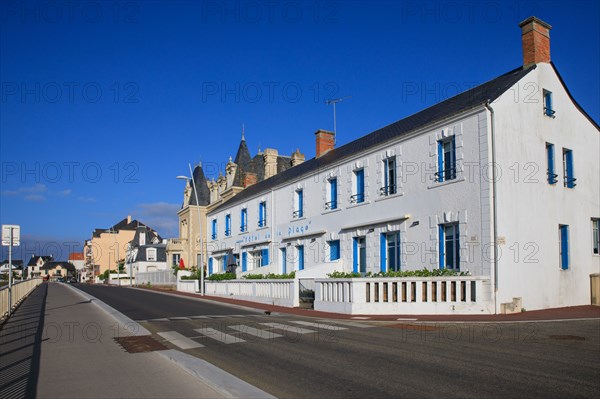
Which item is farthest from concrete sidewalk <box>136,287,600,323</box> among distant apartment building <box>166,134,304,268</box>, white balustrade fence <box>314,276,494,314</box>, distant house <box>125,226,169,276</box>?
distant house <box>125,226,169,276</box>

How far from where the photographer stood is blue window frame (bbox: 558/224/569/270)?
1991 centimetres

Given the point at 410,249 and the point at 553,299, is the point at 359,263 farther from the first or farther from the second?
the point at 553,299

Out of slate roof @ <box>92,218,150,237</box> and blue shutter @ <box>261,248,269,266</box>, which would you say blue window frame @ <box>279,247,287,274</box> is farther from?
slate roof @ <box>92,218,150,237</box>

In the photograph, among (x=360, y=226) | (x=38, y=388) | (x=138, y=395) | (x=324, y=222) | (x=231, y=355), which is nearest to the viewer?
(x=138, y=395)

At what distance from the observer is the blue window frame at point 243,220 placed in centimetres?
3726

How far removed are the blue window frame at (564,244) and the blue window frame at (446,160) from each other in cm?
495

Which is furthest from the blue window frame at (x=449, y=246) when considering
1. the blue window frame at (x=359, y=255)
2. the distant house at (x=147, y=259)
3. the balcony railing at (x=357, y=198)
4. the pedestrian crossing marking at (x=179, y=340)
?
the distant house at (x=147, y=259)

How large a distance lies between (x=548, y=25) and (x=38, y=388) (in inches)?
845

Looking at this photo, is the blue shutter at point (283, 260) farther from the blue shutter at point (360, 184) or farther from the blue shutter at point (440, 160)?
the blue shutter at point (440, 160)

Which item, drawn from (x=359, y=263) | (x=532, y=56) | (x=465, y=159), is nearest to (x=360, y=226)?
(x=359, y=263)

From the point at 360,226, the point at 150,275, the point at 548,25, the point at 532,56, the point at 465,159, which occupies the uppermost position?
the point at 548,25

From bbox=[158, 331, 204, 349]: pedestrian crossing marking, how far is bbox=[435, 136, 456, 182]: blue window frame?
38.8 ft

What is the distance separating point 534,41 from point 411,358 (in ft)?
53.6

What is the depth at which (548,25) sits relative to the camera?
20.5 metres
